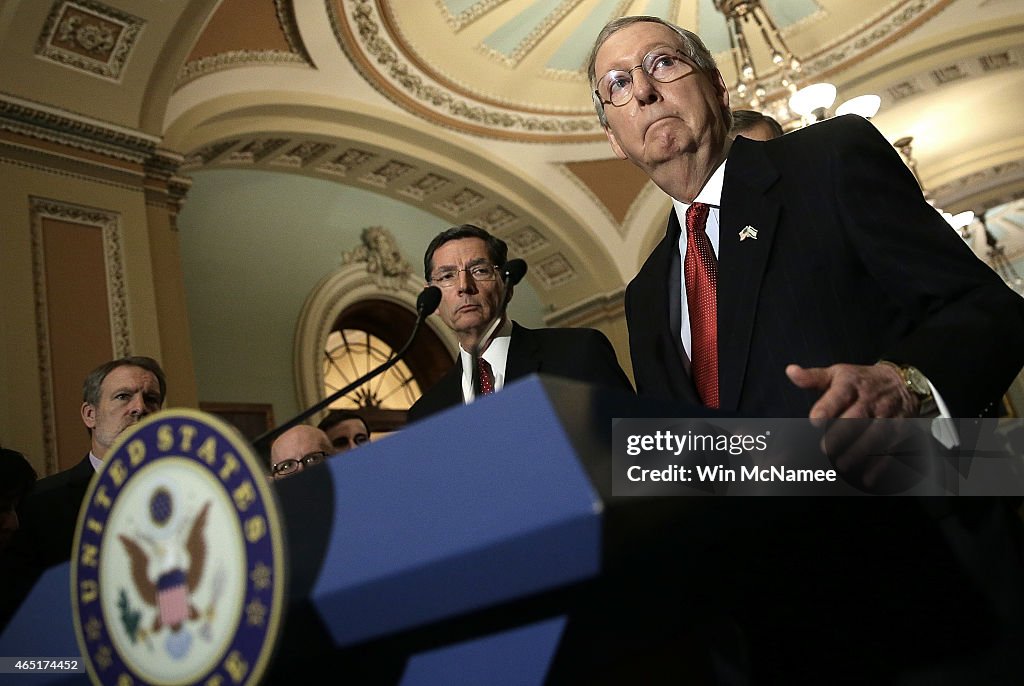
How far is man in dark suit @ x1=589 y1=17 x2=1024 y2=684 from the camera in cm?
79

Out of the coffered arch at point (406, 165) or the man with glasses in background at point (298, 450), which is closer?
the man with glasses in background at point (298, 450)

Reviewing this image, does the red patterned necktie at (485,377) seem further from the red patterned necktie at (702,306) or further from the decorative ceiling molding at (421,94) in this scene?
the decorative ceiling molding at (421,94)

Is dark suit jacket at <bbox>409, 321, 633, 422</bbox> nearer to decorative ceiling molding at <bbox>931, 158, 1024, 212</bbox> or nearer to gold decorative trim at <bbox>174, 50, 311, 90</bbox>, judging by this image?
gold decorative trim at <bbox>174, 50, 311, 90</bbox>

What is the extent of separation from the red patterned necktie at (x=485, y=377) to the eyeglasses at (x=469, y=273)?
0.83 ft

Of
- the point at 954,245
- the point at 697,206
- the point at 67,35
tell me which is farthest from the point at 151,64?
the point at 954,245

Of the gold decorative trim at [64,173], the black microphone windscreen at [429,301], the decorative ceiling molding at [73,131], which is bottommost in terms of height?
the black microphone windscreen at [429,301]

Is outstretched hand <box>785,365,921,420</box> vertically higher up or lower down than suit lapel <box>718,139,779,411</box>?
lower down

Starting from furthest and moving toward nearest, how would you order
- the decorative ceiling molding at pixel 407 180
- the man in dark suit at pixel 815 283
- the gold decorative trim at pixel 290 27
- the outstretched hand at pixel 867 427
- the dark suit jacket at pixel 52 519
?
the decorative ceiling molding at pixel 407 180 → the gold decorative trim at pixel 290 27 → the dark suit jacket at pixel 52 519 → the man in dark suit at pixel 815 283 → the outstretched hand at pixel 867 427

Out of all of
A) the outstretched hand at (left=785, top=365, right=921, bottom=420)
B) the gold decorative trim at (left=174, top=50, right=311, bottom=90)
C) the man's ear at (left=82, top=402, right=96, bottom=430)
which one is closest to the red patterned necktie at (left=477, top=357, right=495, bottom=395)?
the man's ear at (left=82, top=402, right=96, bottom=430)

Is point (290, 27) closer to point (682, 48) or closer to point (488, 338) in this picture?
point (488, 338)

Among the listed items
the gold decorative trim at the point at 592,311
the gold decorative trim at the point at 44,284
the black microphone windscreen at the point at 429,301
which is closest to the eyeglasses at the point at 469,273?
the black microphone windscreen at the point at 429,301

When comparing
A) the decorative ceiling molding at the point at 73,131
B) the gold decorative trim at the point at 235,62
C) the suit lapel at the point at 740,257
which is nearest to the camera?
the suit lapel at the point at 740,257

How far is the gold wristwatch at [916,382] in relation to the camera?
78 cm

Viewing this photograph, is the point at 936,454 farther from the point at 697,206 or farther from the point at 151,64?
the point at 151,64
